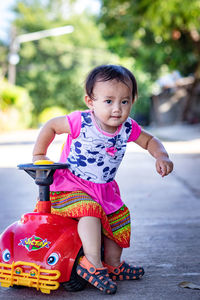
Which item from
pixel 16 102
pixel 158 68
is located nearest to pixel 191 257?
pixel 16 102

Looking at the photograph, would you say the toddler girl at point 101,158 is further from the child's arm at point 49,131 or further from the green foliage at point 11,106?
the green foliage at point 11,106

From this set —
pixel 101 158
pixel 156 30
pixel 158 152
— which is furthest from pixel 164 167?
pixel 156 30

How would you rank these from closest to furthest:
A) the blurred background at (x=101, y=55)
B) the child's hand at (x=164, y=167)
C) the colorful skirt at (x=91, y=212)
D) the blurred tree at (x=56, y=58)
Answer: the colorful skirt at (x=91, y=212), the child's hand at (x=164, y=167), the blurred background at (x=101, y=55), the blurred tree at (x=56, y=58)

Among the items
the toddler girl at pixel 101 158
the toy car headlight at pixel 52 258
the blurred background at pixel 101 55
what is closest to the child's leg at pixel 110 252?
the toddler girl at pixel 101 158

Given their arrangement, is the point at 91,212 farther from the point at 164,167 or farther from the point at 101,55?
the point at 101,55

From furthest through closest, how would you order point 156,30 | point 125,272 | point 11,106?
point 11,106 < point 156,30 < point 125,272

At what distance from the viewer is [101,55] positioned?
3922 cm

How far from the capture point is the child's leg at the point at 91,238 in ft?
7.31

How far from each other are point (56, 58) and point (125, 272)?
37032mm

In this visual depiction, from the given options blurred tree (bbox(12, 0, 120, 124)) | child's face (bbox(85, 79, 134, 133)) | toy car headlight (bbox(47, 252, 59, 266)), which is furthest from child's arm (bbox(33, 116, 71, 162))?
blurred tree (bbox(12, 0, 120, 124))

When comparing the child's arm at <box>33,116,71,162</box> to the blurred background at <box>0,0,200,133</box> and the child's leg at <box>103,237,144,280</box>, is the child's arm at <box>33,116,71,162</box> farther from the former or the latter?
the blurred background at <box>0,0,200,133</box>

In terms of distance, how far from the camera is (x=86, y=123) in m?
2.51

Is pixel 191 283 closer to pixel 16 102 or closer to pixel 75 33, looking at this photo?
pixel 16 102

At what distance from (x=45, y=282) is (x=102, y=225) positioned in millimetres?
439
